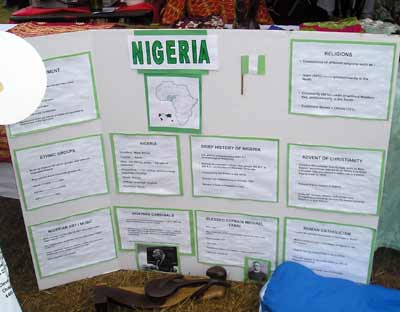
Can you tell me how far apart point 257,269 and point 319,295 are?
35 centimetres

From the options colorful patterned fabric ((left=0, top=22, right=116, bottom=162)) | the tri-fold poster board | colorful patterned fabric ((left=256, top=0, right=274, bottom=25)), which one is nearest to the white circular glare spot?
the tri-fold poster board

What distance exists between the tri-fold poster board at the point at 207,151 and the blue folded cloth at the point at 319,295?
13cm

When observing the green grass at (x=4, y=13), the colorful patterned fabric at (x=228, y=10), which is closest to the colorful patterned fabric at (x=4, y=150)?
the colorful patterned fabric at (x=228, y=10)

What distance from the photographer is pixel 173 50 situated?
189 centimetres

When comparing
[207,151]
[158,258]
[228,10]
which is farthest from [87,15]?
[158,258]

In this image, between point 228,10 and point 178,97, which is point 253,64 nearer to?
point 178,97

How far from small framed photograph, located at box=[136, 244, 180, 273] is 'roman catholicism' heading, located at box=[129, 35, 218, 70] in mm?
816

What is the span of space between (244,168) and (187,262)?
547mm

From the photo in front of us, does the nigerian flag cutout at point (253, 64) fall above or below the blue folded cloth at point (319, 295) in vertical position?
above

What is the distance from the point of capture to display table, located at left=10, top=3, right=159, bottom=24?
9.61 feet

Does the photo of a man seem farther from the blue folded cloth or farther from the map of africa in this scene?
the map of africa

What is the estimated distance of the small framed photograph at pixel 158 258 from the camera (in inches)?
90.1

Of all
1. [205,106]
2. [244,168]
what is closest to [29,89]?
[205,106]

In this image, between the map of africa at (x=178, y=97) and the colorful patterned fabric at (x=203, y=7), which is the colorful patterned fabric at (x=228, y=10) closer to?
the colorful patterned fabric at (x=203, y=7)
